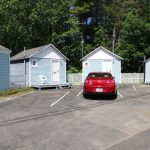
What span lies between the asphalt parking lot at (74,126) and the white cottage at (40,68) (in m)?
11.9

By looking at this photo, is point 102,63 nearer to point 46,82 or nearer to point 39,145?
point 46,82

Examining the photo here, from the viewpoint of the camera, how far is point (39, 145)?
25.8 ft

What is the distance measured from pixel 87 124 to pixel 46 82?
1773 cm

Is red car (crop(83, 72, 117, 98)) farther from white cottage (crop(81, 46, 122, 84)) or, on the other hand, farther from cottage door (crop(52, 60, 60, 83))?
white cottage (crop(81, 46, 122, 84))

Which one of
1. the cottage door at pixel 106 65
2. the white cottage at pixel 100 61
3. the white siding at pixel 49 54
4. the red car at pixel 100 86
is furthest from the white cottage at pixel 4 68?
the cottage door at pixel 106 65

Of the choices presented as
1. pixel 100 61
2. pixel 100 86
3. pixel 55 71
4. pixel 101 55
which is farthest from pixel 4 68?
pixel 101 55

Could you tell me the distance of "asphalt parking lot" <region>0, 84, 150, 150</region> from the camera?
7998mm

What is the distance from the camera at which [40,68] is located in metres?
27.5

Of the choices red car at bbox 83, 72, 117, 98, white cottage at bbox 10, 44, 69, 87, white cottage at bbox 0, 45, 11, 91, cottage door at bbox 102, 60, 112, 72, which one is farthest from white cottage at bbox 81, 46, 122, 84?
red car at bbox 83, 72, 117, 98

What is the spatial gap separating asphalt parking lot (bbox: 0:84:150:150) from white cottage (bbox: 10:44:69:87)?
1188 cm

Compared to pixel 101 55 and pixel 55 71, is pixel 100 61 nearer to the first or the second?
pixel 101 55

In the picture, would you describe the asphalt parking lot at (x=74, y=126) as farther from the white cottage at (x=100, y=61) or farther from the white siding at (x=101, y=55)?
the white siding at (x=101, y=55)

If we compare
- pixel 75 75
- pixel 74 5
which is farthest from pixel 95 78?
pixel 74 5

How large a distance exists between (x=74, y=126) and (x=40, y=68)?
17.8 m
